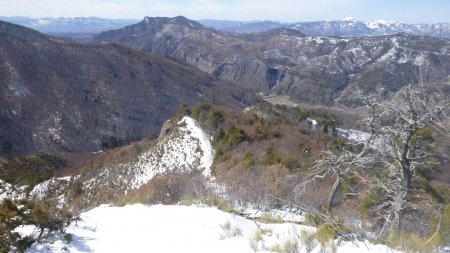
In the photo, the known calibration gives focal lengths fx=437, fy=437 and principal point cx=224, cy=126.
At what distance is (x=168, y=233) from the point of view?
7.53m

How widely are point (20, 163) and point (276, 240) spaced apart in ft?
205

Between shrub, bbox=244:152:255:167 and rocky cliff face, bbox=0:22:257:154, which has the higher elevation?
shrub, bbox=244:152:255:167

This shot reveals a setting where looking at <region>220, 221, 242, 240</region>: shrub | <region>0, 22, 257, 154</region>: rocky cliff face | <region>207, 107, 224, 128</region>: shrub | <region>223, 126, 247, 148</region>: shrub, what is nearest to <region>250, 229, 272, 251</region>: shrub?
<region>220, 221, 242, 240</region>: shrub

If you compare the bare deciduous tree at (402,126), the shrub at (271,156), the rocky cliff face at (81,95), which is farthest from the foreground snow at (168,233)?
the rocky cliff face at (81,95)

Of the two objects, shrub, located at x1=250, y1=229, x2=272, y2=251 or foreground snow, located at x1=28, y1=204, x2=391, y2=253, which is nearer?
shrub, located at x1=250, y1=229, x2=272, y2=251

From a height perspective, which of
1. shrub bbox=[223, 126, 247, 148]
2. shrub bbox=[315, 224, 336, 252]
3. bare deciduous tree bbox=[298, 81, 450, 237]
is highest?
bare deciduous tree bbox=[298, 81, 450, 237]

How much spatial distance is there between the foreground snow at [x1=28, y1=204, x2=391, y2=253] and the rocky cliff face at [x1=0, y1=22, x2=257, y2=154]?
9046 cm

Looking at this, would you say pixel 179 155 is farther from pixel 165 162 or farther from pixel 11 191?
pixel 11 191

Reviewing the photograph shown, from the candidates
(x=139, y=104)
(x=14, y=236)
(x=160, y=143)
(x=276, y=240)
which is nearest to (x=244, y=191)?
(x=276, y=240)

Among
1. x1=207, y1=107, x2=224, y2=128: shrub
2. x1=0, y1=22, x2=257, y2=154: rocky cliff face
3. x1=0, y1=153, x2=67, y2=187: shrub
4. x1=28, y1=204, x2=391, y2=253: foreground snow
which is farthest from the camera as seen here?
x1=0, y1=22, x2=257, y2=154: rocky cliff face

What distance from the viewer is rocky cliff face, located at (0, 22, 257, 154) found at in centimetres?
9794

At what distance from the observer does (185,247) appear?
6.92m

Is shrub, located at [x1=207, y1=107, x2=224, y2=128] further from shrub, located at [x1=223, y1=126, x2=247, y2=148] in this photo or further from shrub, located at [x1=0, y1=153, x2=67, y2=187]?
shrub, located at [x1=0, y1=153, x2=67, y2=187]

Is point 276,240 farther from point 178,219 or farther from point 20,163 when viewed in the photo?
point 20,163
